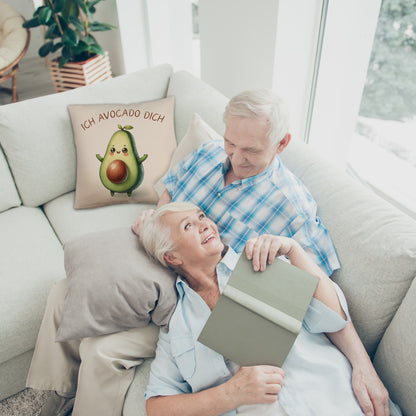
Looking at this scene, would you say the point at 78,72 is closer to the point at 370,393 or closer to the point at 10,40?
the point at 10,40

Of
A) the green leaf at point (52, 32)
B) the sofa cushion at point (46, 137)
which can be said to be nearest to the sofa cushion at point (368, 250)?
the sofa cushion at point (46, 137)

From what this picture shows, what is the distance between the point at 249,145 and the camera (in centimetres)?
107

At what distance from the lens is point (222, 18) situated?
6.54 ft

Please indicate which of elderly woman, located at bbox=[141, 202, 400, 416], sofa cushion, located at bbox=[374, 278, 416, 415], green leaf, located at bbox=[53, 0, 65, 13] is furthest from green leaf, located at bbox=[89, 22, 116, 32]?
sofa cushion, located at bbox=[374, 278, 416, 415]

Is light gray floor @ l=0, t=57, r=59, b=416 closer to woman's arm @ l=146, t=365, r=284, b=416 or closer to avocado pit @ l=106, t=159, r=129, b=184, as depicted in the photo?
avocado pit @ l=106, t=159, r=129, b=184

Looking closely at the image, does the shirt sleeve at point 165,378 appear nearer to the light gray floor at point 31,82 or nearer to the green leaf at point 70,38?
the green leaf at point 70,38

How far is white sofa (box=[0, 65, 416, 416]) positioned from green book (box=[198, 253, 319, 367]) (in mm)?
238

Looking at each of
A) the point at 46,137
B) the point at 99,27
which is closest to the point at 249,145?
the point at 46,137

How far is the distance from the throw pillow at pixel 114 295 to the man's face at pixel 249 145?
16.6 inches

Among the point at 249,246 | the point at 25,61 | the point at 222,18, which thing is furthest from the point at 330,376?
the point at 25,61

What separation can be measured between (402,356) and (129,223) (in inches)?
45.0

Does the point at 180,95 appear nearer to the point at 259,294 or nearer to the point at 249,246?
the point at 249,246

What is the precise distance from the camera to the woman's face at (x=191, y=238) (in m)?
1.02

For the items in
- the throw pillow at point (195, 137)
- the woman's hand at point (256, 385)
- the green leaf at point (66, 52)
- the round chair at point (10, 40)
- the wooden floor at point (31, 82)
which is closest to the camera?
the woman's hand at point (256, 385)
